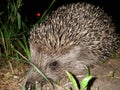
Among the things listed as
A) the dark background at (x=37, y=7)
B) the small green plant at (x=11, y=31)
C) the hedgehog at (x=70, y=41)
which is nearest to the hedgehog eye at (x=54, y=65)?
the hedgehog at (x=70, y=41)

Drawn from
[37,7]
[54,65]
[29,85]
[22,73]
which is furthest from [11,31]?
[37,7]

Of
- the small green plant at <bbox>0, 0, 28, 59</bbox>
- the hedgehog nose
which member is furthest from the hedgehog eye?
the small green plant at <bbox>0, 0, 28, 59</bbox>

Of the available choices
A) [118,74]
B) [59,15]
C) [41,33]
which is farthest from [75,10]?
[118,74]

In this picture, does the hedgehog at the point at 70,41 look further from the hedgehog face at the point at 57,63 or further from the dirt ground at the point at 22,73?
the dirt ground at the point at 22,73

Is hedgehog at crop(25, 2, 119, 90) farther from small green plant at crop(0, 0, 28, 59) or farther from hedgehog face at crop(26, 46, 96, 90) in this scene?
small green plant at crop(0, 0, 28, 59)

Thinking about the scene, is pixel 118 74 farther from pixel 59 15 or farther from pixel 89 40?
pixel 59 15
